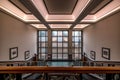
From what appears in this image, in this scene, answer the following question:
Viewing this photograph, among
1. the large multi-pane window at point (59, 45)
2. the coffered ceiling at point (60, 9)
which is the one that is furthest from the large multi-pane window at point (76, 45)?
the coffered ceiling at point (60, 9)

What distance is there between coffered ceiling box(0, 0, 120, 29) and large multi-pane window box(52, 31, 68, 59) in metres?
6.27

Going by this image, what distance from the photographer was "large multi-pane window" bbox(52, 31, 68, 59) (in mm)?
15047

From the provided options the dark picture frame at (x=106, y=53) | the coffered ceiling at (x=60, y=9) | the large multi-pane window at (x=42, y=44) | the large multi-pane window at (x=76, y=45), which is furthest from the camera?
the large multi-pane window at (x=76, y=45)

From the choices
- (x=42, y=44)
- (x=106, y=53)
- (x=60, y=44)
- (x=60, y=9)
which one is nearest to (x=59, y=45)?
(x=60, y=44)

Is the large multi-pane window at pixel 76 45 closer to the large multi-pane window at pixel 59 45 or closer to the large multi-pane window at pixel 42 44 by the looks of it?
the large multi-pane window at pixel 59 45

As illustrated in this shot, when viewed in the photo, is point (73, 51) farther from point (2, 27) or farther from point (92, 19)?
point (2, 27)

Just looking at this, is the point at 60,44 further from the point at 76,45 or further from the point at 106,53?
the point at 106,53

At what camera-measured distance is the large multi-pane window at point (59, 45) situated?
15.0m

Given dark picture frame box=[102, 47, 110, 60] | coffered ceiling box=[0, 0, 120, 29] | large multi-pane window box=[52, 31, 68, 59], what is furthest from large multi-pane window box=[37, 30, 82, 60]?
dark picture frame box=[102, 47, 110, 60]

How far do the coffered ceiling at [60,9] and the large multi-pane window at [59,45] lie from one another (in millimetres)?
6266

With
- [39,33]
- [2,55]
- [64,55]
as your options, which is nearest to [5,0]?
[2,55]

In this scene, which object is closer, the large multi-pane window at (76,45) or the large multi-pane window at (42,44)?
the large multi-pane window at (42,44)

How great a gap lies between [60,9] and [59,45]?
8.28 metres

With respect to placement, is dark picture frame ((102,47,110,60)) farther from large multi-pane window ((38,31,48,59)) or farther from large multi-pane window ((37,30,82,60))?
large multi-pane window ((38,31,48,59))
